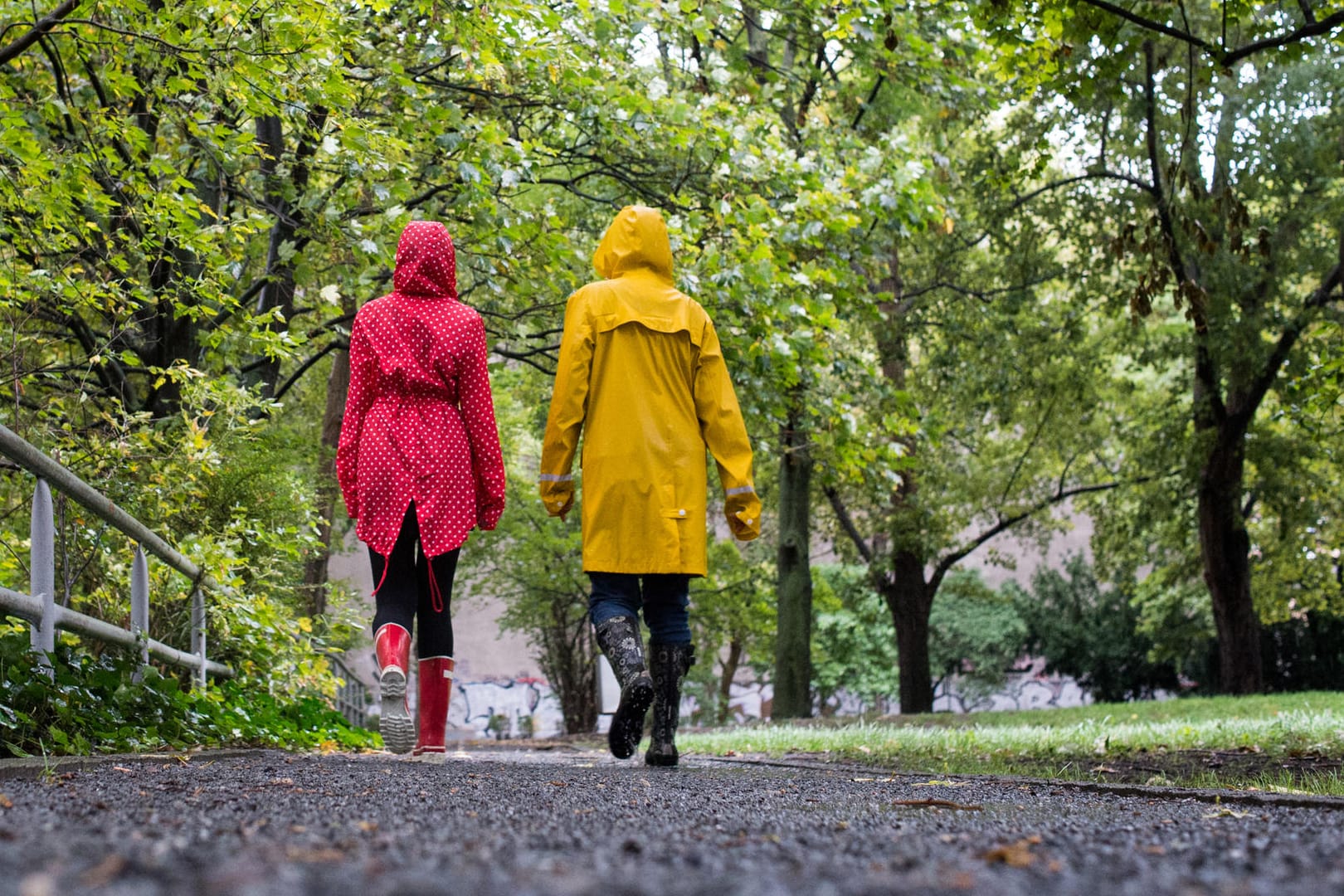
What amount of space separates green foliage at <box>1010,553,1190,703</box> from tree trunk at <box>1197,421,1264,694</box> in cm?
1207

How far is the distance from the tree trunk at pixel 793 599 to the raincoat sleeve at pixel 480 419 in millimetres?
10159

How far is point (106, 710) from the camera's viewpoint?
503 centimetres

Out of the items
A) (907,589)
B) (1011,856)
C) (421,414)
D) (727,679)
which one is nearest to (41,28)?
(421,414)

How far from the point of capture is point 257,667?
8500 mm

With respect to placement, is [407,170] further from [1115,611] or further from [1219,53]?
[1115,611]

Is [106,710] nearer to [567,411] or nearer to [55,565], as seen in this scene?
[55,565]

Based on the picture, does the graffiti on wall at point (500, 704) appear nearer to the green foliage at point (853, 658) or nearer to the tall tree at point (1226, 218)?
the green foliage at point (853, 658)

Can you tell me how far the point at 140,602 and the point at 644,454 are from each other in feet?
8.14

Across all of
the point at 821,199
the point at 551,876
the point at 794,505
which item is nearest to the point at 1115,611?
the point at 794,505

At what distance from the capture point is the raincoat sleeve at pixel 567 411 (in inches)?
223

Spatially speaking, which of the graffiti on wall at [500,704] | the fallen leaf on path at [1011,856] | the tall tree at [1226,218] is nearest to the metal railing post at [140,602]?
the fallen leaf on path at [1011,856]

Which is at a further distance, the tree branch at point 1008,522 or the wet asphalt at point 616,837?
the tree branch at point 1008,522

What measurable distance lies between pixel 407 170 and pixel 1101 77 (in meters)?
4.15

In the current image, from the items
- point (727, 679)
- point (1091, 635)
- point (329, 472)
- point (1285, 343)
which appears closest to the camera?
point (329, 472)
